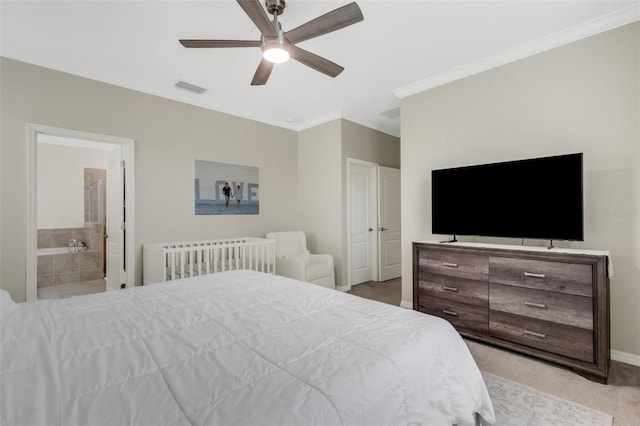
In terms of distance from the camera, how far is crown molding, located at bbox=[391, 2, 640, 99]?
93.0 inches

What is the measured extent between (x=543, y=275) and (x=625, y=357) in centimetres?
97

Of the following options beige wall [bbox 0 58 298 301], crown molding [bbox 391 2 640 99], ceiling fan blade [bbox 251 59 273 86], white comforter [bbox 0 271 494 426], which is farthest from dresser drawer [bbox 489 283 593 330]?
beige wall [bbox 0 58 298 301]

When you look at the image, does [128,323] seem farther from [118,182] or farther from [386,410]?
[118,182]

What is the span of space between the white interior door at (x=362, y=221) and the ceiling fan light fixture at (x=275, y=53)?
105 inches

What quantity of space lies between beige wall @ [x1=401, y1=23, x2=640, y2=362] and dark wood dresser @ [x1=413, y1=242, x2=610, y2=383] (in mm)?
544

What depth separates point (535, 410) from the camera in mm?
1805

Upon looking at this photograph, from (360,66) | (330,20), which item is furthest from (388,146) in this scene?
(330,20)

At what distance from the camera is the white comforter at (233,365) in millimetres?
768

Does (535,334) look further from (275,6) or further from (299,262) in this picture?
(275,6)

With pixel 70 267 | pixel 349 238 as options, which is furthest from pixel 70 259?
pixel 349 238

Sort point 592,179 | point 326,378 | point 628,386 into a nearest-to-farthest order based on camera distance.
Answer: point 326,378, point 628,386, point 592,179

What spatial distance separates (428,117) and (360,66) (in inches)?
40.5

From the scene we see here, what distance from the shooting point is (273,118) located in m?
4.86

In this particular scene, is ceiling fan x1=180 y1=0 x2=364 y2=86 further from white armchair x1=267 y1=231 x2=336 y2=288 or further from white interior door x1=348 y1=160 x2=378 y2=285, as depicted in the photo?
white interior door x1=348 y1=160 x2=378 y2=285
